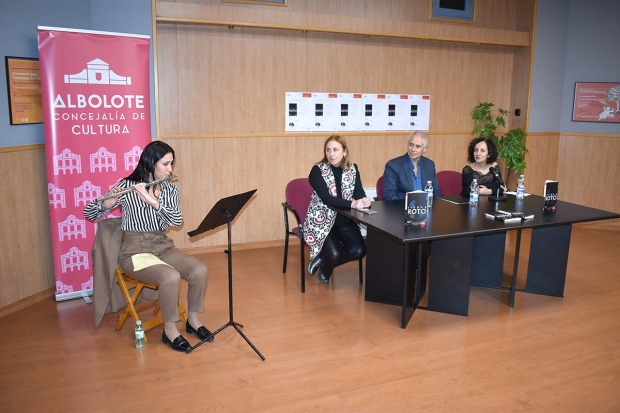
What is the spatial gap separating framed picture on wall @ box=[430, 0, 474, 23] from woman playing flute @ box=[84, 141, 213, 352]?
4234 millimetres

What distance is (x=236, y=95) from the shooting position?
575cm

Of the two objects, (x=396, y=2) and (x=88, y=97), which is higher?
(x=396, y=2)

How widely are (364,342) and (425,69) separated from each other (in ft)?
13.1

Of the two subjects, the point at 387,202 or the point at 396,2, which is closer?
the point at 387,202

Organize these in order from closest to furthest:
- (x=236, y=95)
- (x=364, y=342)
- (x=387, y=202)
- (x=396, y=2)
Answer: (x=364, y=342) → (x=387, y=202) → (x=236, y=95) → (x=396, y=2)

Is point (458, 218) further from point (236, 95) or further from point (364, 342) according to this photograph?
point (236, 95)

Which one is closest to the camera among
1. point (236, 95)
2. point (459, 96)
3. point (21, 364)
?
point (21, 364)

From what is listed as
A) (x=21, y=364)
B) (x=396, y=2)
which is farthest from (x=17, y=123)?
(x=396, y=2)

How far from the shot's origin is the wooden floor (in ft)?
9.99

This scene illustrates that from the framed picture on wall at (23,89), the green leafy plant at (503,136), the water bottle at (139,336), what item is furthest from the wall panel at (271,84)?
the water bottle at (139,336)

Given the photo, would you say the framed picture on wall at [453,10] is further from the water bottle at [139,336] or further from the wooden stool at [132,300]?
the water bottle at [139,336]

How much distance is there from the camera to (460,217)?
414 centimetres

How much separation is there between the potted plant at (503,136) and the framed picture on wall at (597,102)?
948mm

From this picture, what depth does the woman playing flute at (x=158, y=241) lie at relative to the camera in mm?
3588
